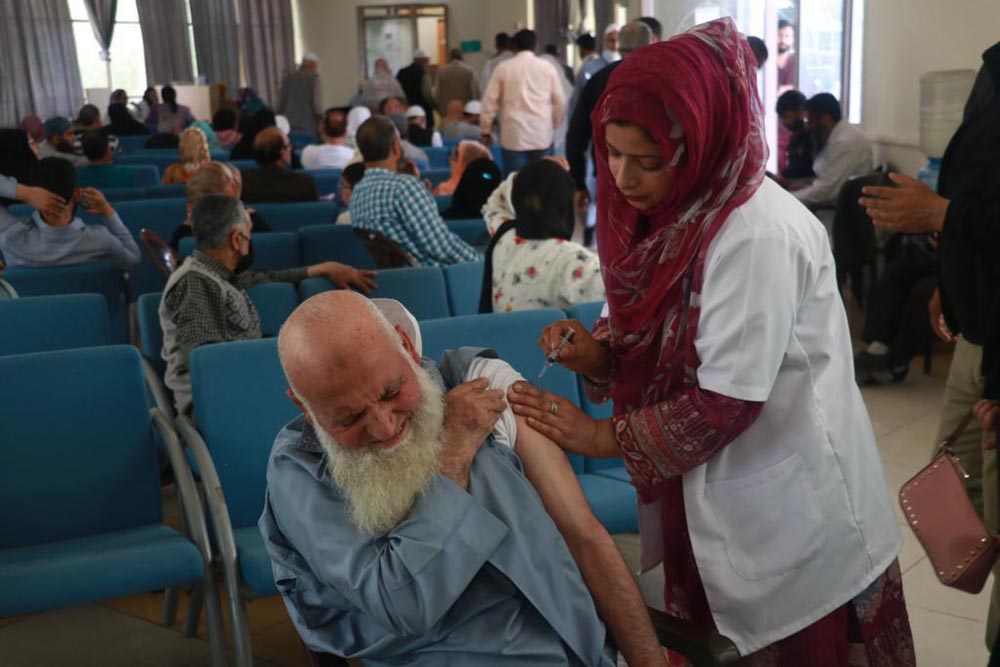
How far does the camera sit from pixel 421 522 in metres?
1.50

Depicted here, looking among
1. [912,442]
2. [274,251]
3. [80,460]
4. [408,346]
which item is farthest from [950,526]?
[274,251]

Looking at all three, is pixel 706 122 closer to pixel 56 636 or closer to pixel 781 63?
pixel 56 636

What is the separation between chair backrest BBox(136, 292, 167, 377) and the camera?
3.54m

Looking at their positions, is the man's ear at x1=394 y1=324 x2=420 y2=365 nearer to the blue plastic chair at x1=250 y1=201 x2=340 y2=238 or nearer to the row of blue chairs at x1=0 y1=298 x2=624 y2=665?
the row of blue chairs at x1=0 y1=298 x2=624 y2=665

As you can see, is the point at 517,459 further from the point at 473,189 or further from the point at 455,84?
the point at 455,84

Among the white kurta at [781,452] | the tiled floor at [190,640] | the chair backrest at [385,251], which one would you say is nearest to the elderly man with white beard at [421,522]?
the white kurta at [781,452]

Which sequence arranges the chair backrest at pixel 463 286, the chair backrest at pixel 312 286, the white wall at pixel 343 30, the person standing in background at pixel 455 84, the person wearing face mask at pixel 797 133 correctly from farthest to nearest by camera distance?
the white wall at pixel 343 30 < the person standing in background at pixel 455 84 < the person wearing face mask at pixel 797 133 < the chair backrest at pixel 463 286 < the chair backrest at pixel 312 286

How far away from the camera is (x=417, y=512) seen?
1.51m

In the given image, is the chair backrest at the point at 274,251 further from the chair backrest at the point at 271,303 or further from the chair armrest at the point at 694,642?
the chair armrest at the point at 694,642

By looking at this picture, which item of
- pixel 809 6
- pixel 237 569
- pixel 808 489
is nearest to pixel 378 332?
pixel 808 489

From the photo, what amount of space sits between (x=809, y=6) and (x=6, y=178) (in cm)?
545

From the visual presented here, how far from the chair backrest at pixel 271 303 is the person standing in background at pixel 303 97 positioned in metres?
10.6

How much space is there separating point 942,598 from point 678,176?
6.75ft

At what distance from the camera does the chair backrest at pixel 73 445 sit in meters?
2.68
